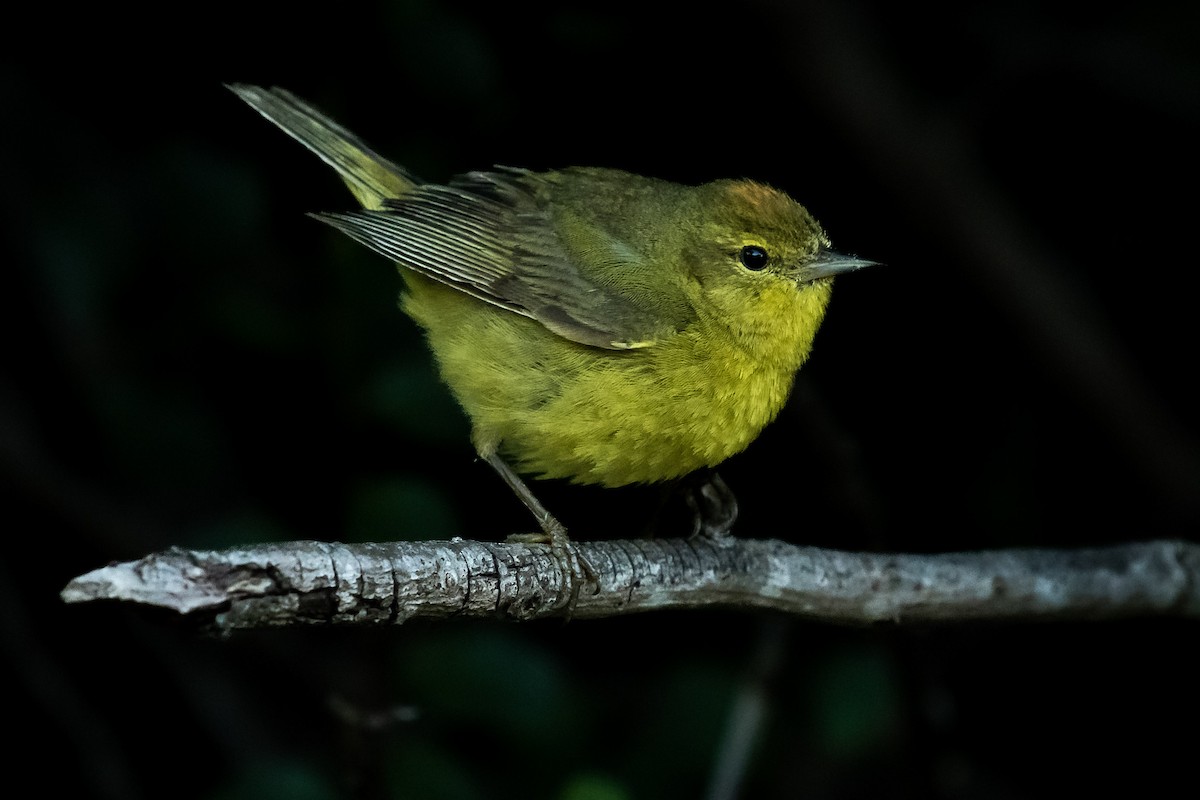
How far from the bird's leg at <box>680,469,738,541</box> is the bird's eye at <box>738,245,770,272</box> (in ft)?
1.86

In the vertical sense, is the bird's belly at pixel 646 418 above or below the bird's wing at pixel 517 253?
below

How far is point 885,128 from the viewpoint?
4.67 m

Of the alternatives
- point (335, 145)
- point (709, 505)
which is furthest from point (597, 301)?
point (335, 145)

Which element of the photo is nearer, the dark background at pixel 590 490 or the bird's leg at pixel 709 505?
the bird's leg at pixel 709 505

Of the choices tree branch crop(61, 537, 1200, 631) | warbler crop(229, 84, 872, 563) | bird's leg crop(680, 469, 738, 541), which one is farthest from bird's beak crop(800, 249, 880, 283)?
tree branch crop(61, 537, 1200, 631)

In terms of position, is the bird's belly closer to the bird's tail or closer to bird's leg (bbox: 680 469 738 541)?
bird's leg (bbox: 680 469 738 541)

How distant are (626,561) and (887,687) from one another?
1372 mm

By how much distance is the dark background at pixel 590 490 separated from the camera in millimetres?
3535

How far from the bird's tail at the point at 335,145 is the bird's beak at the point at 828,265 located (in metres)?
1.18

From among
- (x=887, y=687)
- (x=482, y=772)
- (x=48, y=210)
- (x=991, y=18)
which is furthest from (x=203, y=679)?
(x=991, y=18)

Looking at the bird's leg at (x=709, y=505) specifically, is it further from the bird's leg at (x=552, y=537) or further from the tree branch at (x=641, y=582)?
the bird's leg at (x=552, y=537)

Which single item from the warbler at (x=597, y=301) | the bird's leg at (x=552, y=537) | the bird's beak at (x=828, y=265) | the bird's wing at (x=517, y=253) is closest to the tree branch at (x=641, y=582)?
the bird's leg at (x=552, y=537)

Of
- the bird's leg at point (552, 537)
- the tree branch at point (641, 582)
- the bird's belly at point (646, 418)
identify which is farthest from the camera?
the bird's belly at point (646, 418)

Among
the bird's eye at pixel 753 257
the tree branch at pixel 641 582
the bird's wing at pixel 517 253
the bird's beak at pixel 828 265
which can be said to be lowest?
the tree branch at pixel 641 582
